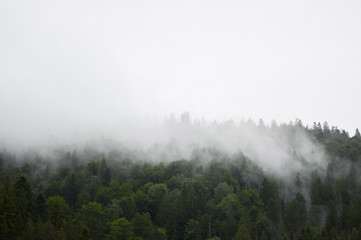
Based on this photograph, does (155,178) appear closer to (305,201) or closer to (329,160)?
(305,201)

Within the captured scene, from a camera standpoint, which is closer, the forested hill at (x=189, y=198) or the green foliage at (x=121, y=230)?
the forested hill at (x=189, y=198)

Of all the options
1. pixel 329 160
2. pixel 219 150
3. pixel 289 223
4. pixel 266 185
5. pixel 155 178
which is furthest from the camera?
pixel 219 150

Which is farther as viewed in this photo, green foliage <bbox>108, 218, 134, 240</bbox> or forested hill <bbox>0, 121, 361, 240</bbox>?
green foliage <bbox>108, 218, 134, 240</bbox>

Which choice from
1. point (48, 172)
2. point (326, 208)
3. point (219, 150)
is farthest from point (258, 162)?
point (48, 172)

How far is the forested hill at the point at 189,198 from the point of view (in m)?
73.9

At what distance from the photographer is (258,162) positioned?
14425 centimetres

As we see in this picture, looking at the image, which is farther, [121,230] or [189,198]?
[189,198]

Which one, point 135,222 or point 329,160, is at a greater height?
point 329,160

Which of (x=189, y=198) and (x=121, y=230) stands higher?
(x=189, y=198)

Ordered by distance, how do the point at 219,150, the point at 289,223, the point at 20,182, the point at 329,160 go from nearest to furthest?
1. the point at 20,182
2. the point at 289,223
3. the point at 329,160
4. the point at 219,150

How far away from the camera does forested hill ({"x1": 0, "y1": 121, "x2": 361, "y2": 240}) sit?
73.9 m

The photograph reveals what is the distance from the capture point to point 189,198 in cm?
9675

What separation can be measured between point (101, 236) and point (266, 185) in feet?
203

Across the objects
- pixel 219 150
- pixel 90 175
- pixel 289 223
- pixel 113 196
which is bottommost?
pixel 289 223
